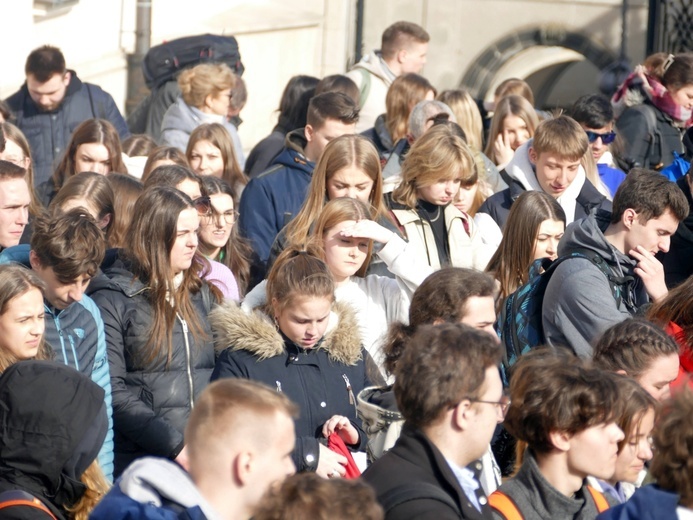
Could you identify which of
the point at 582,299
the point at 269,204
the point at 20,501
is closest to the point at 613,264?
the point at 582,299

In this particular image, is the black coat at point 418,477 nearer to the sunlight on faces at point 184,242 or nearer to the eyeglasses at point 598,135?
the sunlight on faces at point 184,242

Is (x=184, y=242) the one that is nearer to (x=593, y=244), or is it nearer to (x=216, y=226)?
(x=216, y=226)

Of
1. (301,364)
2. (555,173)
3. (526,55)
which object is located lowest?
(526,55)

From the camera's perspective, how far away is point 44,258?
490 centimetres

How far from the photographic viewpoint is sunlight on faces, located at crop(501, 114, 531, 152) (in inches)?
334

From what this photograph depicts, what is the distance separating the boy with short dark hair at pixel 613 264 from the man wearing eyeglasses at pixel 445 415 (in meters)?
1.71

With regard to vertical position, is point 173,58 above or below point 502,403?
below

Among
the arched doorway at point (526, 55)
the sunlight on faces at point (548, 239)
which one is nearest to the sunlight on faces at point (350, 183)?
the sunlight on faces at point (548, 239)

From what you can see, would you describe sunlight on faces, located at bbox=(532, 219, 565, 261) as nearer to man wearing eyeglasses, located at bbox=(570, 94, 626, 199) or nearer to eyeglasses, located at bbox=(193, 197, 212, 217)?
eyeglasses, located at bbox=(193, 197, 212, 217)

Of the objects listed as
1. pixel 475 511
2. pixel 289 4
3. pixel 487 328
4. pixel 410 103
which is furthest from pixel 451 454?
pixel 289 4

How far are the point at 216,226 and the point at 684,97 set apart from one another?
3803mm

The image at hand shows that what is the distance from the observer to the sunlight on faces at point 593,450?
3680 millimetres

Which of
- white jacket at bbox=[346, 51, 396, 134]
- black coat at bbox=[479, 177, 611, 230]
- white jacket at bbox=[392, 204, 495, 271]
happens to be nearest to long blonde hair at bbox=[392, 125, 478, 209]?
white jacket at bbox=[392, 204, 495, 271]

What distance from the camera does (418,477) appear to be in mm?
3338
